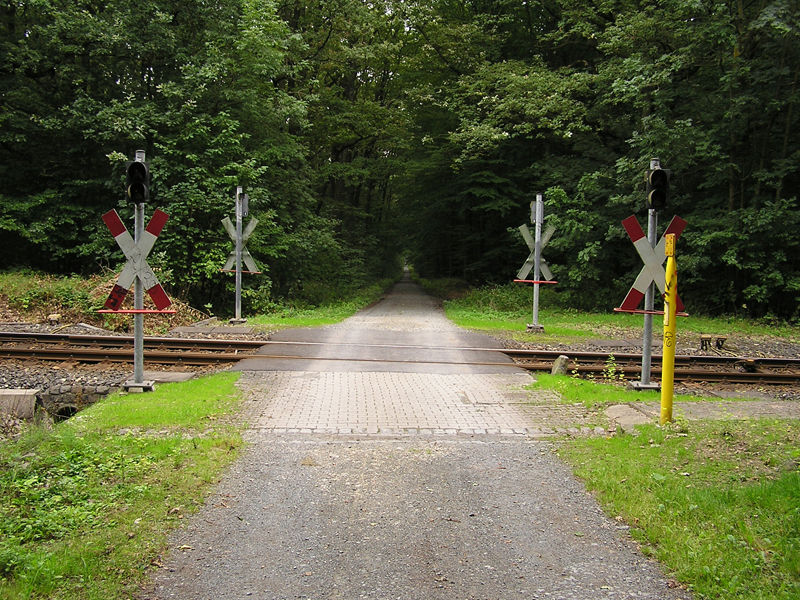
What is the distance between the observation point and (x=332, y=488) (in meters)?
4.97

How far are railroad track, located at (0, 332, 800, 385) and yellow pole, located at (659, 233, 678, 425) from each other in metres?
3.28

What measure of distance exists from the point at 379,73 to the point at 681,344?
2648cm

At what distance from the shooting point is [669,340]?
6777mm

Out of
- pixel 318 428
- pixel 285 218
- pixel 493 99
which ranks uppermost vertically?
pixel 493 99

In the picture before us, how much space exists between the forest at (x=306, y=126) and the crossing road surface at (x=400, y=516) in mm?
13204

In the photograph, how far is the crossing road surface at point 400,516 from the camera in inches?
138

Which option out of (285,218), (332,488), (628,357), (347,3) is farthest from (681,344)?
(347,3)

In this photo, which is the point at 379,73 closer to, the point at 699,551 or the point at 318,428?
the point at 318,428

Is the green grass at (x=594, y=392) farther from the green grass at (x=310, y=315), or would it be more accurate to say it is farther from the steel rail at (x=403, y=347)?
the green grass at (x=310, y=315)

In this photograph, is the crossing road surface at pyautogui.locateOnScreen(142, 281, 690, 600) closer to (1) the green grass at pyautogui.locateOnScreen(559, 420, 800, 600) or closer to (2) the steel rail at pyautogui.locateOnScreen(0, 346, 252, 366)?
(1) the green grass at pyautogui.locateOnScreen(559, 420, 800, 600)

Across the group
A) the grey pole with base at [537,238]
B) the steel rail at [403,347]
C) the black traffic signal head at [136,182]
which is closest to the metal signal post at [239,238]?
the steel rail at [403,347]

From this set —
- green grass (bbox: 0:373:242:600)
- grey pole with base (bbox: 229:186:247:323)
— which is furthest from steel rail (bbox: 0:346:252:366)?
grey pole with base (bbox: 229:186:247:323)

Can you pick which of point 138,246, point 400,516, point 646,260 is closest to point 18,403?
point 138,246

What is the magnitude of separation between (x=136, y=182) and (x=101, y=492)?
4781 mm
